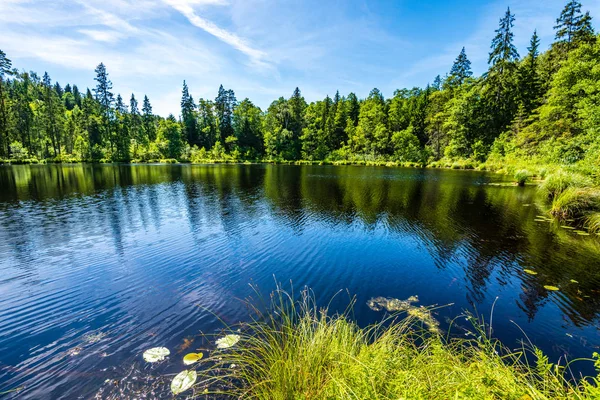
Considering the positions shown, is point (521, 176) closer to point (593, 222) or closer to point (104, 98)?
point (593, 222)

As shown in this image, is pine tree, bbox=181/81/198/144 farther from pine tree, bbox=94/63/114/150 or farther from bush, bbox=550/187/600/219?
bush, bbox=550/187/600/219

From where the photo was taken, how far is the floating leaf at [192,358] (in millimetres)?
4934

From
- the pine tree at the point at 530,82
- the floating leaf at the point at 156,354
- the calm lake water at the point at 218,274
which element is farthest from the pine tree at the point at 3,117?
the pine tree at the point at 530,82

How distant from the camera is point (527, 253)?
1062 centimetres

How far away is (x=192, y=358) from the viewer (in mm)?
5016

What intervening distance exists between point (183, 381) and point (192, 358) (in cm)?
59

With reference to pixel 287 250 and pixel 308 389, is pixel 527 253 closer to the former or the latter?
pixel 287 250

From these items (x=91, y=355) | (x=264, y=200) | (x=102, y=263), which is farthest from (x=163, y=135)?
(x=91, y=355)

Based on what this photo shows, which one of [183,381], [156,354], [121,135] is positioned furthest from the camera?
[121,135]

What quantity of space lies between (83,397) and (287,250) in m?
7.41

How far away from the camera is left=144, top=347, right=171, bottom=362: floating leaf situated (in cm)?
501

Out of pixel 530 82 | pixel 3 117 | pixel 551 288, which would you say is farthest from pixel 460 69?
pixel 3 117

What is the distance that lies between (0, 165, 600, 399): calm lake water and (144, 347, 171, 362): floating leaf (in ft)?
0.57

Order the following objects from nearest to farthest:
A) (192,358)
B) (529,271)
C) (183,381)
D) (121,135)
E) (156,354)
Result: (183,381)
(192,358)
(156,354)
(529,271)
(121,135)
